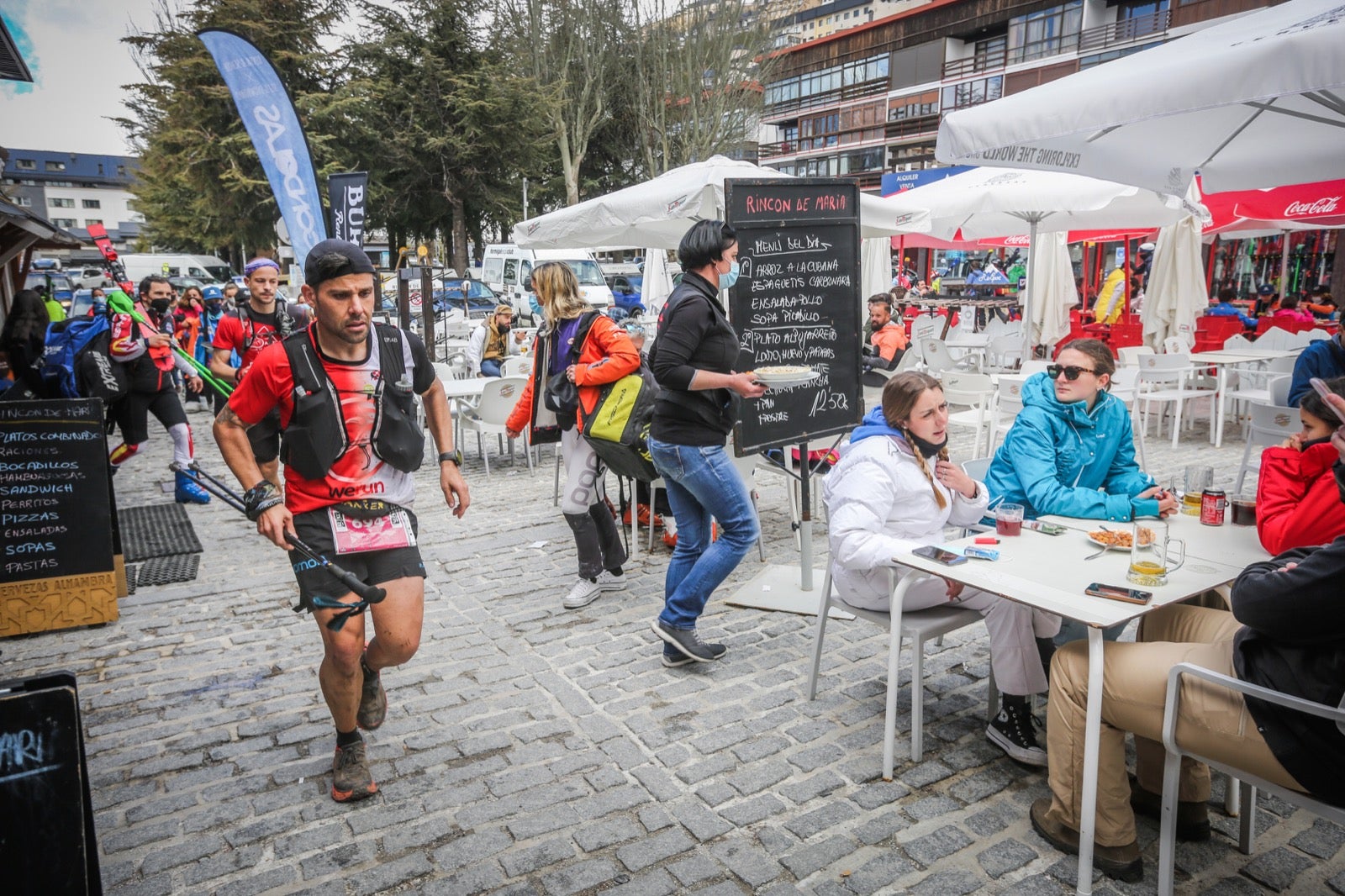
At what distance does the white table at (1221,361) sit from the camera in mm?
8859

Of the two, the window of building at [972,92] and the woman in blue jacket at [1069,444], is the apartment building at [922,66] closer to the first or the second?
the window of building at [972,92]

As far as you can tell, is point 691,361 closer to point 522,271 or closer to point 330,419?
point 330,419

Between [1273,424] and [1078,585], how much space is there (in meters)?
4.42

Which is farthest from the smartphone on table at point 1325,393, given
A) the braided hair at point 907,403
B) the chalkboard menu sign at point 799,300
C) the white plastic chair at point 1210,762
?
the chalkboard menu sign at point 799,300

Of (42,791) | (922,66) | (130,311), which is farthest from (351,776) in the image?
(922,66)

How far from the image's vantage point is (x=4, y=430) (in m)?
4.65

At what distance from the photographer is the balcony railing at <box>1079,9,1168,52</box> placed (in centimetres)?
3509

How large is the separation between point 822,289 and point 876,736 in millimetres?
2540

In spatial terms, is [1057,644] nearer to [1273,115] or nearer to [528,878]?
[528,878]

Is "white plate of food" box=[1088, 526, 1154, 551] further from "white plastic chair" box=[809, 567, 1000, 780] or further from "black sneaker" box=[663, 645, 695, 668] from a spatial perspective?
"black sneaker" box=[663, 645, 695, 668]

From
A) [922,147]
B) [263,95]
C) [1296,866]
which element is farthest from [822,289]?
[922,147]

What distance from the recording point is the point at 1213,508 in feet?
10.7

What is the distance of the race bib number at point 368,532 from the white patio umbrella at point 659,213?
4390 millimetres

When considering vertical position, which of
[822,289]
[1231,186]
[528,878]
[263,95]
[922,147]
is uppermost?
[922,147]
